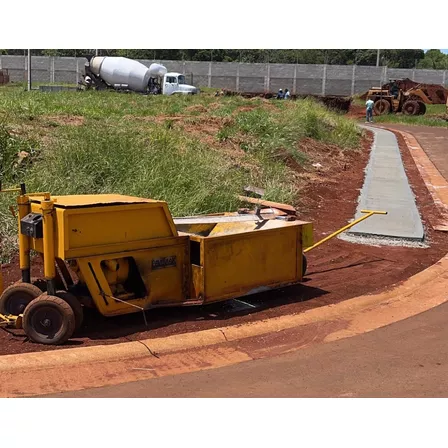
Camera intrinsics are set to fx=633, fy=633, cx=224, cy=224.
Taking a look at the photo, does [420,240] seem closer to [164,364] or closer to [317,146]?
[164,364]

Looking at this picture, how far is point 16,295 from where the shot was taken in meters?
5.54

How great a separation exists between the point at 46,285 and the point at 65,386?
55.0 inches

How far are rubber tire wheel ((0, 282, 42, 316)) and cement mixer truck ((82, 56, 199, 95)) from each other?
40.8 meters

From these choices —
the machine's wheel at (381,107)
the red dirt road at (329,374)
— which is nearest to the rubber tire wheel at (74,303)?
the red dirt road at (329,374)

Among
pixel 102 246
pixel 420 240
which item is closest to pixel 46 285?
pixel 102 246

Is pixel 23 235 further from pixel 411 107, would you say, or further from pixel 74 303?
pixel 411 107

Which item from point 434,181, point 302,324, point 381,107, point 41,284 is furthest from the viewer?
point 381,107

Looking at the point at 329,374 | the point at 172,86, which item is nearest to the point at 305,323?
the point at 329,374

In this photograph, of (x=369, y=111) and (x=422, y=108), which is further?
(x=422, y=108)

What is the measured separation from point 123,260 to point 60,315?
2.46 ft

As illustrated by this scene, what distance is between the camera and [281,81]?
6469cm

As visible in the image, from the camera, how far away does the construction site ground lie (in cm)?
558

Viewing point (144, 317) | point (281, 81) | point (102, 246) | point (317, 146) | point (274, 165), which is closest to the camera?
point (102, 246)

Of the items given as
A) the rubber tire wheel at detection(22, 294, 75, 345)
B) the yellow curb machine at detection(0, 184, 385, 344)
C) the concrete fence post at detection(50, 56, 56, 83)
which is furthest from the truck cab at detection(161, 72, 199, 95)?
the rubber tire wheel at detection(22, 294, 75, 345)
